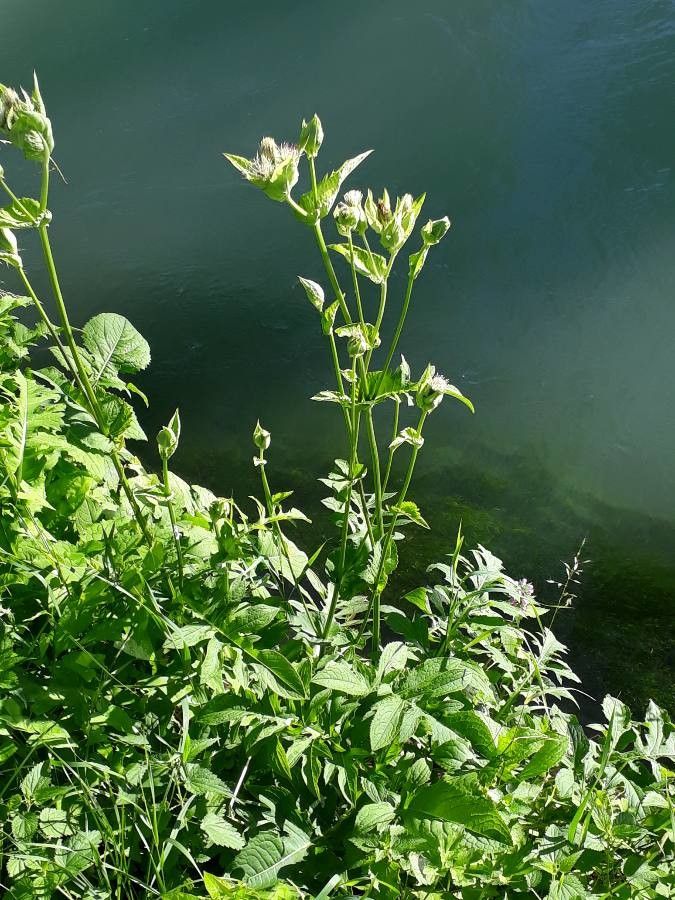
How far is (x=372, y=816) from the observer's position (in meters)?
0.91

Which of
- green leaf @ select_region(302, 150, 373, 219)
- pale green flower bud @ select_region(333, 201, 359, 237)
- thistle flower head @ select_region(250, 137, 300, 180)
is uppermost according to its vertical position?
thistle flower head @ select_region(250, 137, 300, 180)

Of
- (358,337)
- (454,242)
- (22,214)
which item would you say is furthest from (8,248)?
(454,242)

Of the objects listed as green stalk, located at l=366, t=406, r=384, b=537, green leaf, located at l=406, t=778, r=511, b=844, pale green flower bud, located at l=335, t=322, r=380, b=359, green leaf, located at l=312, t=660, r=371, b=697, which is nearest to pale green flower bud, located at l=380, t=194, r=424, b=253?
pale green flower bud, located at l=335, t=322, r=380, b=359

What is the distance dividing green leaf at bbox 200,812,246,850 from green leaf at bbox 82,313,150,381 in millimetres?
660

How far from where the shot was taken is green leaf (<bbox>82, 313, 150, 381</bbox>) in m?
1.21

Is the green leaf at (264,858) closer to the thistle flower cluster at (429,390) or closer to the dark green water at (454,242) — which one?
the thistle flower cluster at (429,390)

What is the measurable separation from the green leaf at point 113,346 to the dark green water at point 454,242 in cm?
115

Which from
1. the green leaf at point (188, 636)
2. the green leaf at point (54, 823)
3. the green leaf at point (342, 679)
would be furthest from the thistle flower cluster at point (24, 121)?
the green leaf at point (54, 823)

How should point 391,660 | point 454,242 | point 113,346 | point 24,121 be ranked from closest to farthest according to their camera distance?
point 24,121 < point 391,660 < point 113,346 < point 454,242

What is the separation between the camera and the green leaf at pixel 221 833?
92 centimetres

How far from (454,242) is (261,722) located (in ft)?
8.79

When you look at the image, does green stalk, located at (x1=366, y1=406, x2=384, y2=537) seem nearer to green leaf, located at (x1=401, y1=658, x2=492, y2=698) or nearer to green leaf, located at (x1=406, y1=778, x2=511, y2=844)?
green leaf, located at (x1=401, y1=658, x2=492, y2=698)

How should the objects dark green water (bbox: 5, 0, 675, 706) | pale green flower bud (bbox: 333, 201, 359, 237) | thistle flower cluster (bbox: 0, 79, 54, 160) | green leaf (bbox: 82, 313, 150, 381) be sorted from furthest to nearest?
dark green water (bbox: 5, 0, 675, 706) → green leaf (bbox: 82, 313, 150, 381) → pale green flower bud (bbox: 333, 201, 359, 237) → thistle flower cluster (bbox: 0, 79, 54, 160)

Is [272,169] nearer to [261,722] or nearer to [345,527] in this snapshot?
[345,527]
